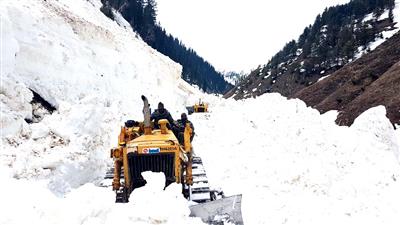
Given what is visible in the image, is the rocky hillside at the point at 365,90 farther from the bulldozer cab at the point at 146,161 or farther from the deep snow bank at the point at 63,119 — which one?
the bulldozer cab at the point at 146,161

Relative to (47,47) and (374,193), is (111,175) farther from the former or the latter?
(47,47)

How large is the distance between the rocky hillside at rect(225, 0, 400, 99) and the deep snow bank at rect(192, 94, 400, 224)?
78.0 meters

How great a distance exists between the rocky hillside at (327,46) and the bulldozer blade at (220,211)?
85857 millimetres

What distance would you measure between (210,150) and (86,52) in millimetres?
10584

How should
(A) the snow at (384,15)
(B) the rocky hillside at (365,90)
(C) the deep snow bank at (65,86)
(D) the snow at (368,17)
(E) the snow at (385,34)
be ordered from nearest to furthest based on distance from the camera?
(C) the deep snow bank at (65,86)
(B) the rocky hillside at (365,90)
(E) the snow at (385,34)
(A) the snow at (384,15)
(D) the snow at (368,17)

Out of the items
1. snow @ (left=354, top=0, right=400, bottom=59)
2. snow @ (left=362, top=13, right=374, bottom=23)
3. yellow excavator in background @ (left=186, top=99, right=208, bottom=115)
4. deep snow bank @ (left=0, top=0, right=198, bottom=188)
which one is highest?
snow @ (left=362, top=13, right=374, bottom=23)

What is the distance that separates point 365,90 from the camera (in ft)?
121

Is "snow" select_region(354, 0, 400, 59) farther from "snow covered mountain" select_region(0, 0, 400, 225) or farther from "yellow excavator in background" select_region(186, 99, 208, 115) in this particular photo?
"snow covered mountain" select_region(0, 0, 400, 225)

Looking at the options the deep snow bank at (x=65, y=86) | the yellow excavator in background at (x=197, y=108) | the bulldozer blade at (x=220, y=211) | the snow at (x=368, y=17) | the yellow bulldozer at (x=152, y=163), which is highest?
the snow at (x=368, y=17)

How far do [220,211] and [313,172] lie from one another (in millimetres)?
3495

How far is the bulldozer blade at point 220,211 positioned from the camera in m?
8.03

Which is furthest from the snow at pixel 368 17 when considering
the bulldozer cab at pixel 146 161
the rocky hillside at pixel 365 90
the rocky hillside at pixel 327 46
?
the bulldozer cab at pixel 146 161

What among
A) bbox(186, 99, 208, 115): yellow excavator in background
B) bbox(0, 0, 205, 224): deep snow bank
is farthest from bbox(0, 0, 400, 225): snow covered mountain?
bbox(186, 99, 208, 115): yellow excavator in background

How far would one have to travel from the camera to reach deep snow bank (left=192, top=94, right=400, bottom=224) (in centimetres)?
887
